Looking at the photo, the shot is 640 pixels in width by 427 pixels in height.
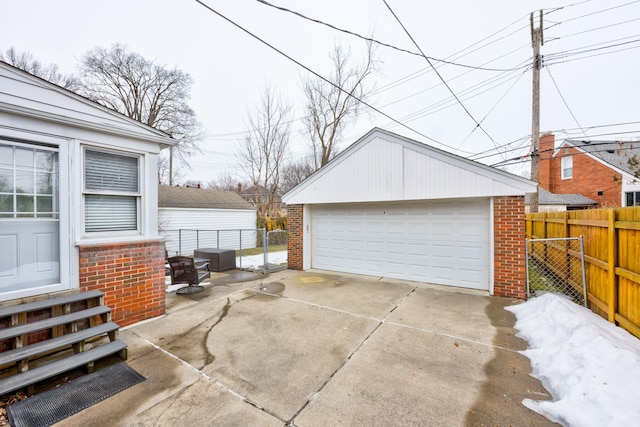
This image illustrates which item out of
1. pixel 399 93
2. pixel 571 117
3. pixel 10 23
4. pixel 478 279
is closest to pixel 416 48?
pixel 478 279

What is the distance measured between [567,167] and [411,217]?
68.5 feet

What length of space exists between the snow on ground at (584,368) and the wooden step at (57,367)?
4.60 metres

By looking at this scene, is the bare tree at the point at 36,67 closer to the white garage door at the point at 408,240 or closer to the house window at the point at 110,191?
the house window at the point at 110,191

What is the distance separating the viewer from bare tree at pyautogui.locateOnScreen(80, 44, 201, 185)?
16.0 m

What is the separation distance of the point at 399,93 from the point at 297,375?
1349cm

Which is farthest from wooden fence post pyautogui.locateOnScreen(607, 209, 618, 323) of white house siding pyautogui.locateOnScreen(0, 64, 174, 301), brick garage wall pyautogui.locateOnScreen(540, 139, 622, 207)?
brick garage wall pyautogui.locateOnScreen(540, 139, 622, 207)

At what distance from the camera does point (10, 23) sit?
36.3 feet

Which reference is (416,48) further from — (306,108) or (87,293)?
(306,108)

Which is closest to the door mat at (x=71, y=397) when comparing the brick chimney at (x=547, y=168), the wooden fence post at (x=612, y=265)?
the wooden fence post at (x=612, y=265)

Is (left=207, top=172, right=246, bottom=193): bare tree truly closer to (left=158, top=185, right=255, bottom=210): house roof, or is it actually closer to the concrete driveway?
(left=158, top=185, right=255, bottom=210): house roof

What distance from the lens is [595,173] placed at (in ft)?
57.2

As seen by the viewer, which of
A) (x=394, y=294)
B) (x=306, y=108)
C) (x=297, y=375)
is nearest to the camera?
(x=297, y=375)

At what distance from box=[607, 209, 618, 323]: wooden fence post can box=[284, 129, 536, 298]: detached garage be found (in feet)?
5.71

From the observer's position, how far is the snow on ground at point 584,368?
2180 mm
